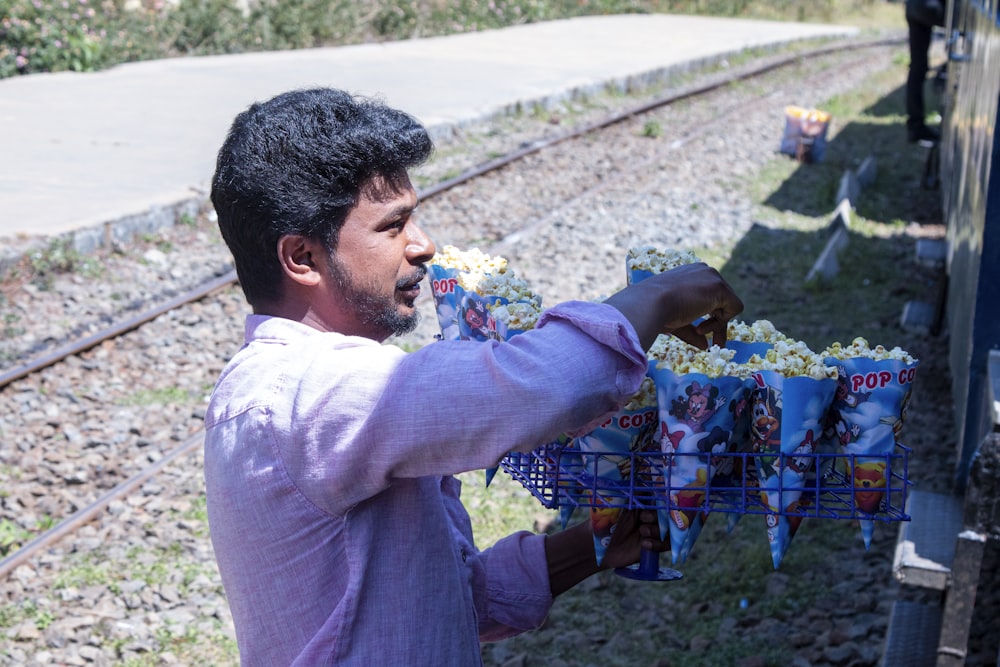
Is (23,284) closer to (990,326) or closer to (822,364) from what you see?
(990,326)

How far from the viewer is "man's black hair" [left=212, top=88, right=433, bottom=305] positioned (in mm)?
1842

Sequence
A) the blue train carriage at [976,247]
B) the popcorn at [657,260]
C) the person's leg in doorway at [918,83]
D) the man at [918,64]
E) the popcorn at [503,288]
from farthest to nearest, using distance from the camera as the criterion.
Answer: the person's leg in doorway at [918,83], the man at [918,64], the blue train carriage at [976,247], the popcorn at [657,260], the popcorn at [503,288]

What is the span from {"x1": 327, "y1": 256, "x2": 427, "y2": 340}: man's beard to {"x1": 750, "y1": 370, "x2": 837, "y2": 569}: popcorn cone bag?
0.66 m

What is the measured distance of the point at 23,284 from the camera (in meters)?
7.36

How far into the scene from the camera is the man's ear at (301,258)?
1874mm

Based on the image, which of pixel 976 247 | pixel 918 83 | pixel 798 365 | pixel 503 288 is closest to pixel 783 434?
pixel 798 365

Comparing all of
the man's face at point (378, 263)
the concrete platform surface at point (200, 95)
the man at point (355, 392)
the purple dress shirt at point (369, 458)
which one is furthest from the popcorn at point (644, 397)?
the concrete platform surface at point (200, 95)

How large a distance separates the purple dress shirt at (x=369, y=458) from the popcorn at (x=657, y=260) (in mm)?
674

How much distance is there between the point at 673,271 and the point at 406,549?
677 millimetres

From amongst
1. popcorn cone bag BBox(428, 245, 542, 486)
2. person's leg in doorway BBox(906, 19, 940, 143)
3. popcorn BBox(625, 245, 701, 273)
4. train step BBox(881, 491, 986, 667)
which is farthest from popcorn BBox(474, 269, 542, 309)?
person's leg in doorway BBox(906, 19, 940, 143)

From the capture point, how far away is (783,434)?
1989 mm

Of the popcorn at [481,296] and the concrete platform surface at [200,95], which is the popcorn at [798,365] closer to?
the popcorn at [481,296]

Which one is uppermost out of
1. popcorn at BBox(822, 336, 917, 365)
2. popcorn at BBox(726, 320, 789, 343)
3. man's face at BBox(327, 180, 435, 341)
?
man's face at BBox(327, 180, 435, 341)

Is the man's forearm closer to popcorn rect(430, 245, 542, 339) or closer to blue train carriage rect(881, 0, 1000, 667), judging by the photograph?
popcorn rect(430, 245, 542, 339)
